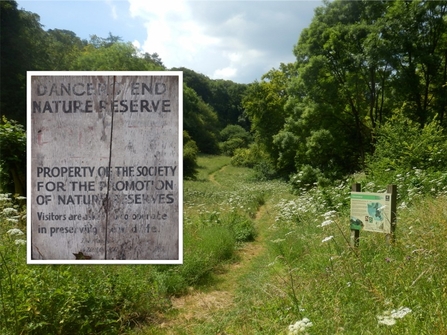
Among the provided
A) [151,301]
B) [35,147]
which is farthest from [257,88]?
[35,147]

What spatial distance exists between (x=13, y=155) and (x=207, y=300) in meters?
4.26

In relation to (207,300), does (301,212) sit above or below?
above

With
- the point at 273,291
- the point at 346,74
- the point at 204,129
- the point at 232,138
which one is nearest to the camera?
the point at 273,291

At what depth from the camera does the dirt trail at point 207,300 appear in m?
4.57

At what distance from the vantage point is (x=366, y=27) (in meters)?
18.9

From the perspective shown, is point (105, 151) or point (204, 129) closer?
point (105, 151)

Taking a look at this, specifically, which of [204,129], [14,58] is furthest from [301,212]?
[204,129]

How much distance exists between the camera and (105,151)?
238 cm

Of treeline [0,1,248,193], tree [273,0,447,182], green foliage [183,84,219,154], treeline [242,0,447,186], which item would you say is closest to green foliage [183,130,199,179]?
treeline [0,1,248,193]

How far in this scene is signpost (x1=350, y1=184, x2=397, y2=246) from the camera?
5.00 meters

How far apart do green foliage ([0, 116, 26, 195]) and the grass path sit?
3.77 m

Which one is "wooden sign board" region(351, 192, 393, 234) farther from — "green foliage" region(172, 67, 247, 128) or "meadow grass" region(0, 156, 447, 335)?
"green foliage" region(172, 67, 247, 128)

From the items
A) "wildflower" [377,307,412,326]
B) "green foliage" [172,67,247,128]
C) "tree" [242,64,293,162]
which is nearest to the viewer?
"wildflower" [377,307,412,326]

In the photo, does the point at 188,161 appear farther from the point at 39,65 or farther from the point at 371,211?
the point at 371,211
